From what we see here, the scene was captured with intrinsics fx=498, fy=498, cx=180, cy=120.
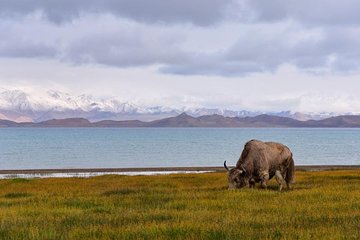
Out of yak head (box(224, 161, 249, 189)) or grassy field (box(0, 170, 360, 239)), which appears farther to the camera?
yak head (box(224, 161, 249, 189))

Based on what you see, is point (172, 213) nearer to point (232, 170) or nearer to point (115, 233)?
point (115, 233)

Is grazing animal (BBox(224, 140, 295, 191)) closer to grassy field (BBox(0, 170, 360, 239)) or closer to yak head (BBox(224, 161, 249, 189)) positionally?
yak head (BBox(224, 161, 249, 189))

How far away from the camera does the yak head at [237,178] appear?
23.4 metres

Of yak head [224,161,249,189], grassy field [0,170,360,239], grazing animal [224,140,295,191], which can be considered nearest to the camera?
grassy field [0,170,360,239]

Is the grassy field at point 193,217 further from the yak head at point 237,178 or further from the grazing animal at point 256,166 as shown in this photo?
the grazing animal at point 256,166

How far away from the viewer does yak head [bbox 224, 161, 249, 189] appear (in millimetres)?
23391

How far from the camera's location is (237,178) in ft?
77.2

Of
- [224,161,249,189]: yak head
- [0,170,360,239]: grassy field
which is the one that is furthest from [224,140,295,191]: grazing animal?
[0,170,360,239]: grassy field

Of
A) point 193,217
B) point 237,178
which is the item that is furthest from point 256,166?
point 193,217

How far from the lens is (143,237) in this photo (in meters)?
11.1

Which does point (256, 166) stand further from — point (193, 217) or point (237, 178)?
point (193, 217)

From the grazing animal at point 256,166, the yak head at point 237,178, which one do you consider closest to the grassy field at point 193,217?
the yak head at point 237,178

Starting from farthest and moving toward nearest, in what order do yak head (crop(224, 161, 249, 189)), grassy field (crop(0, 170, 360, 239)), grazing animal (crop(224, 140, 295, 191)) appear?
grazing animal (crop(224, 140, 295, 191)) → yak head (crop(224, 161, 249, 189)) → grassy field (crop(0, 170, 360, 239))

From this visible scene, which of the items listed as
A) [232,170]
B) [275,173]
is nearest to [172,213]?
[232,170]
